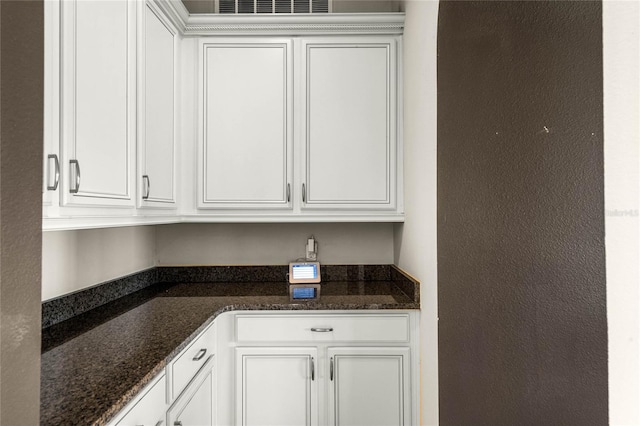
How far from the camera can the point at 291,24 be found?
2.12 m

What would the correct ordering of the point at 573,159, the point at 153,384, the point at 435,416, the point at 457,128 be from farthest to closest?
the point at 435,416 → the point at 457,128 → the point at 153,384 → the point at 573,159

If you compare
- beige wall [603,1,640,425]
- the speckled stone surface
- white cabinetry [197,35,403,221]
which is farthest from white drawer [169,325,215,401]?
beige wall [603,1,640,425]

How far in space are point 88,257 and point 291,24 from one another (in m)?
1.56

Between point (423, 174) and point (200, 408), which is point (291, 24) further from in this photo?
point (200, 408)

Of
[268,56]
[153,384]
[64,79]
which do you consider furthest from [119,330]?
[268,56]

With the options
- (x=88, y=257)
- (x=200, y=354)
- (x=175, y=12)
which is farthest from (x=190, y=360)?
(x=175, y=12)

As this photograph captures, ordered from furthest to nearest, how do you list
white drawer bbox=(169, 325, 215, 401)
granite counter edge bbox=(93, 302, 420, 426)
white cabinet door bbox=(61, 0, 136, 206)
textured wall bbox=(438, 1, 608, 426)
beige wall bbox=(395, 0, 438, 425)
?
beige wall bbox=(395, 0, 438, 425), white drawer bbox=(169, 325, 215, 401), white cabinet door bbox=(61, 0, 136, 206), granite counter edge bbox=(93, 302, 420, 426), textured wall bbox=(438, 1, 608, 426)

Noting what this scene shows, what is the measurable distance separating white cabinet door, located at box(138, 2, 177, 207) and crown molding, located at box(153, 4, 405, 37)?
0.56ft

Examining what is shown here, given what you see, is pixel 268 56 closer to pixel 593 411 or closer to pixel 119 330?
pixel 119 330

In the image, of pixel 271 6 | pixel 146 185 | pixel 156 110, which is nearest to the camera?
pixel 146 185

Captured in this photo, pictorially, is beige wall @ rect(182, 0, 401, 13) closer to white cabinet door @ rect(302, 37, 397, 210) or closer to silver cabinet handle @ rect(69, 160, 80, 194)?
white cabinet door @ rect(302, 37, 397, 210)

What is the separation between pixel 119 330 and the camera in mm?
1386

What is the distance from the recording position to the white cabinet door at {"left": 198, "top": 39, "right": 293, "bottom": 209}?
214 cm

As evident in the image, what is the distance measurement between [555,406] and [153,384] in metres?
1.00
